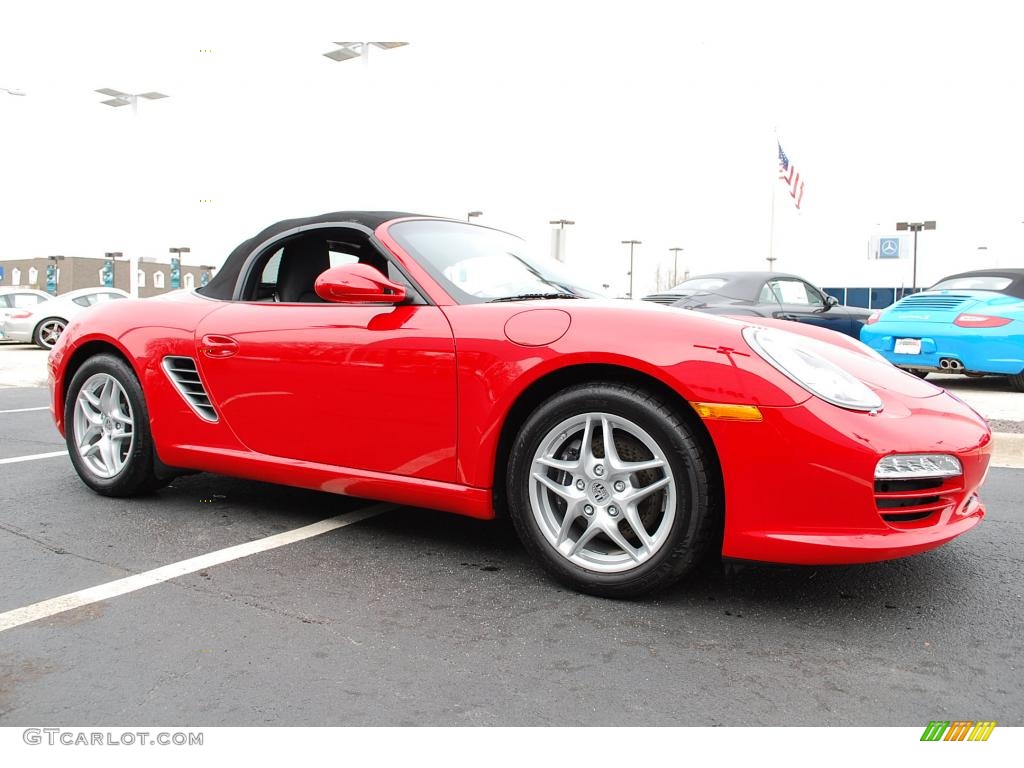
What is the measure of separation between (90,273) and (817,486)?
7918cm

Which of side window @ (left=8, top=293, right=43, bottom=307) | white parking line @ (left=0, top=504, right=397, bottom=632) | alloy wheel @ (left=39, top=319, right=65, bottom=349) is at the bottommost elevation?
white parking line @ (left=0, top=504, right=397, bottom=632)

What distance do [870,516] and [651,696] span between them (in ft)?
2.86

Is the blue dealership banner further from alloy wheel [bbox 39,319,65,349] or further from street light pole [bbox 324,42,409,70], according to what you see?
alloy wheel [bbox 39,319,65,349]

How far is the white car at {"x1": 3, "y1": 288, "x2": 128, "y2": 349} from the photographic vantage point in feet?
58.2

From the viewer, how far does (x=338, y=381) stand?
3.24 m

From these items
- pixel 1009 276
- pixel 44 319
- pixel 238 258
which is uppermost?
pixel 1009 276

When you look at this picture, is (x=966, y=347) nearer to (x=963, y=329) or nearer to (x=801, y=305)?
(x=963, y=329)

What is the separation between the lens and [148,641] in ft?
8.02

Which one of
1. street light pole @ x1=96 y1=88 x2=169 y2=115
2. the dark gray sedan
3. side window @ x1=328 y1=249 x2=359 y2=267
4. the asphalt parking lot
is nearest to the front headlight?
the asphalt parking lot

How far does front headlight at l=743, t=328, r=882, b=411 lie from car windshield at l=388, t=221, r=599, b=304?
3.10 feet

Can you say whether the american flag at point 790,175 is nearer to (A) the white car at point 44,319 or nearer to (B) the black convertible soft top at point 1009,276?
(B) the black convertible soft top at point 1009,276

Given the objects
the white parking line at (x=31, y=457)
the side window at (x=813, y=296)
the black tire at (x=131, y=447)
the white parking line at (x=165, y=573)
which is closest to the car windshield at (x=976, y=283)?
the side window at (x=813, y=296)

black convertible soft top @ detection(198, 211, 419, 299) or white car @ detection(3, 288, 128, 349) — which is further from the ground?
black convertible soft top @ detection(198, 211, 419, 299)

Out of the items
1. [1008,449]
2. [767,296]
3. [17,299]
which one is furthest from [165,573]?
[17,299]
